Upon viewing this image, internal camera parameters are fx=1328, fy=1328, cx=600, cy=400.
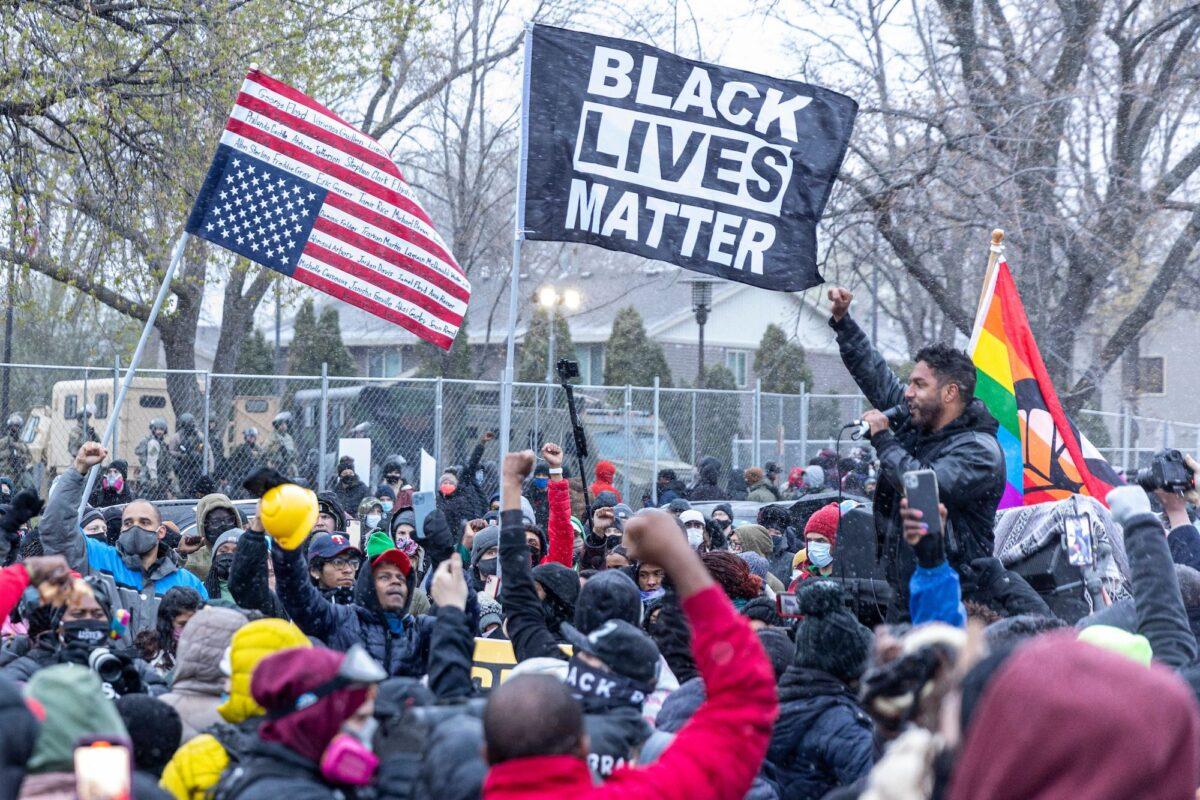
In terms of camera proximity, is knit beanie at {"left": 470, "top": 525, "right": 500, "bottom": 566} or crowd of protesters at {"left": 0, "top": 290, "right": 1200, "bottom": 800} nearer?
crowd of protesters at {"left": 0, "top": 290, "right": 1200, "bottom": 800}

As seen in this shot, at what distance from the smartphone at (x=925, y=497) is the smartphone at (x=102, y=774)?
7.72 ft

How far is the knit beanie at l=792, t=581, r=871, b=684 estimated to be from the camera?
4.24 metres

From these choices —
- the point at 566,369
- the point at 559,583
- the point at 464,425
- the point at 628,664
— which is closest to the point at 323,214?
the point at 566,369

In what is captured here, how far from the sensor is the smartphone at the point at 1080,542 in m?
5.73

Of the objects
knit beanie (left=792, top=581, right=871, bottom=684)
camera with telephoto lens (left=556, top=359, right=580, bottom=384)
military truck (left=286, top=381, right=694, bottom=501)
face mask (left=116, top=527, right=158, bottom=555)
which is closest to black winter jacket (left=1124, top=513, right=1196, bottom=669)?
knit beanie (left=792, top=581, right=871, bottom=684)

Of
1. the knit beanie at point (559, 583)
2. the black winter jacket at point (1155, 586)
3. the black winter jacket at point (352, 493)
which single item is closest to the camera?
the black winter jacket at point (1155, 586)

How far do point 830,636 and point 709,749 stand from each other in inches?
61.7

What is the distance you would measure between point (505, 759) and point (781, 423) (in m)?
17.6

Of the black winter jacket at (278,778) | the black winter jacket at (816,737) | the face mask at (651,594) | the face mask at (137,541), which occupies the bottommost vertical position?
the black winter jacket at (816,737)

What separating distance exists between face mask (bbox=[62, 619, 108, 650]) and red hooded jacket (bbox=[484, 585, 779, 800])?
220 cm

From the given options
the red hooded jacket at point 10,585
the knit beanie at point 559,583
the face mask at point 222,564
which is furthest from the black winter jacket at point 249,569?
the face mask at point 222,564

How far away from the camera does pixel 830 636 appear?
4289 millimetres

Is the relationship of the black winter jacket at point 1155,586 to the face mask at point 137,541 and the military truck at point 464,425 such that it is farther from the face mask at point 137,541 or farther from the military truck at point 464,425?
the military truck at point 464,425

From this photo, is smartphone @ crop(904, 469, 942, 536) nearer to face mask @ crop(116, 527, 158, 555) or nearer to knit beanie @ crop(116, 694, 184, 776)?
knit beanie @ crop(116, 694, 184, 776)
